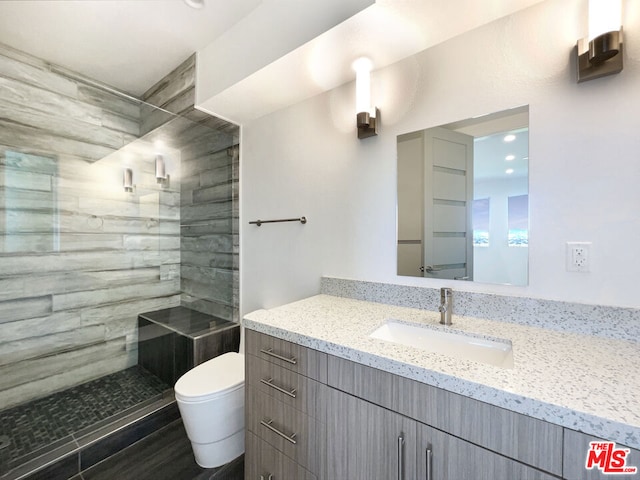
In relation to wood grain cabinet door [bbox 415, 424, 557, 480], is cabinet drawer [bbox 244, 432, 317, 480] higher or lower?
lower

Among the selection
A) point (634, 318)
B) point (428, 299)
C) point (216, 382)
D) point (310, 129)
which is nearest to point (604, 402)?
point (634, 318)

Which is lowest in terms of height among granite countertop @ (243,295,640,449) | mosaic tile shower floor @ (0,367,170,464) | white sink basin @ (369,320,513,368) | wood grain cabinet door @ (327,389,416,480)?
mosaic tile shower floor @ (0,367,170,464)

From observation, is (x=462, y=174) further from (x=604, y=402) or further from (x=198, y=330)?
(x=198, y=330)

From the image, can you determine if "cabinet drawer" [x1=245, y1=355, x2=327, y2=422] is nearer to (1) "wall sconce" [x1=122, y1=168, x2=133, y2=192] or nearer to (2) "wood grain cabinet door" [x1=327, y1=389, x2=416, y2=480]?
(2) "wood grain cabinet door" [x1=327, y1=389, x2=416, y2=480]

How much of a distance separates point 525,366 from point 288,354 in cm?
78

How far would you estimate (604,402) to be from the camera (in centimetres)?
61

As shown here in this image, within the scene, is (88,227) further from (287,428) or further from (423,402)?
(423,402)

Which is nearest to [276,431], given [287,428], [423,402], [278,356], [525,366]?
[287,428]

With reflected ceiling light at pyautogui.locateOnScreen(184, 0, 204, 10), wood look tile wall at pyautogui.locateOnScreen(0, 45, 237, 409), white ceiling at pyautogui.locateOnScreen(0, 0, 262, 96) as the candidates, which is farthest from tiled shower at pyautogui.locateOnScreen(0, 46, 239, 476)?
reflected ceiling light at pyautogui.locateOnScreen(184, 0, 204, 10)

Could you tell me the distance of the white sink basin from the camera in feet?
3.29

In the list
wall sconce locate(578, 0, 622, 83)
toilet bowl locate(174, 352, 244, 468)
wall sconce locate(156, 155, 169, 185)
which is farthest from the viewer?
wall sconce locate(156, 155, 169, 185)

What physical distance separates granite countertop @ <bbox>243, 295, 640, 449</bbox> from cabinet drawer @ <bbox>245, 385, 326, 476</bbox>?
292 mm

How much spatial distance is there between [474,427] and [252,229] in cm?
189

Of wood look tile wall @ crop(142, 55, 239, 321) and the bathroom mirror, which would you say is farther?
wood look tile wall @ crop(142, 55, 239, 321)
